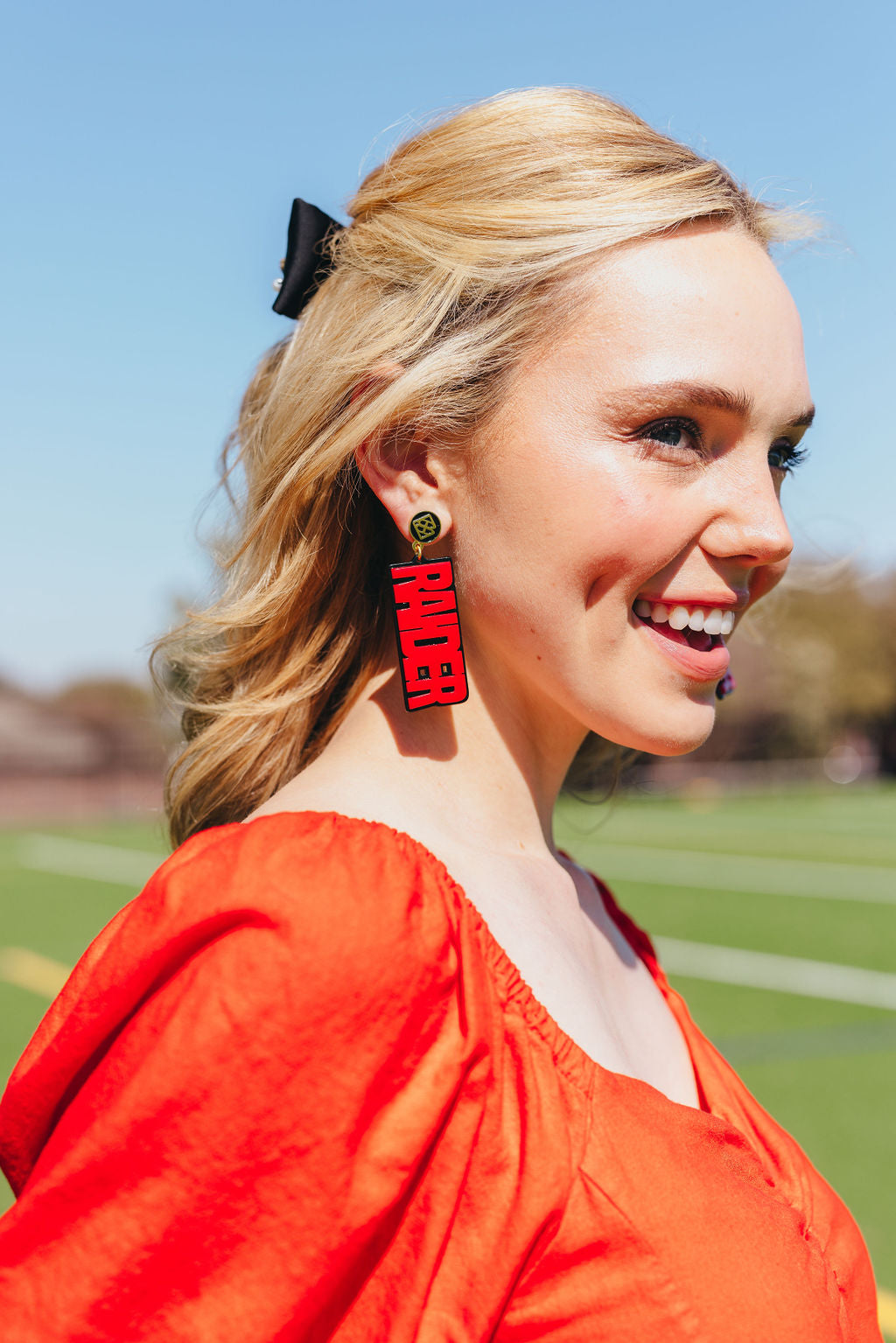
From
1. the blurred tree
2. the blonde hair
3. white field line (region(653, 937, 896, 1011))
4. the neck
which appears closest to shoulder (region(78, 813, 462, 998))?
the neck

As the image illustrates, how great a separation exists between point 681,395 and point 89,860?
17.2 m

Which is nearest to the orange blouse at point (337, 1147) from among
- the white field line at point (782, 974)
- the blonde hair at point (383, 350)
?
the blonde hair at point (383, 350)

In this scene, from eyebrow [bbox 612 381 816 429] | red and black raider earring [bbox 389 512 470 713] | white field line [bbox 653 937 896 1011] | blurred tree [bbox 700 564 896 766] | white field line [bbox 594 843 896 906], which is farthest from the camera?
blurred tree [bbox 700 564 896 766]

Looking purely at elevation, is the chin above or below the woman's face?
below

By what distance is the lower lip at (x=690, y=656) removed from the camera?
136 centimetres

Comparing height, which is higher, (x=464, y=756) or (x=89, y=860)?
(x=464, y=756)

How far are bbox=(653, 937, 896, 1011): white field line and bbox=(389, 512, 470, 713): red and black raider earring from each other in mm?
7161

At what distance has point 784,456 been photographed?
1.50 metres

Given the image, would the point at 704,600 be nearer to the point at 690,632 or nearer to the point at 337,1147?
the point at 690,632

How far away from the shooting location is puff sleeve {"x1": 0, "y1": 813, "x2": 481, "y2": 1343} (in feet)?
3.18

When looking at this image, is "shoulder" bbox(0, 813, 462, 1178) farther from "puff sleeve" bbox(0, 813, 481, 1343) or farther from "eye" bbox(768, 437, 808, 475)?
"eye" bbox(768, 437, 808, 475)

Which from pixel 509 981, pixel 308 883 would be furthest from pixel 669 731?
pixel 308 883

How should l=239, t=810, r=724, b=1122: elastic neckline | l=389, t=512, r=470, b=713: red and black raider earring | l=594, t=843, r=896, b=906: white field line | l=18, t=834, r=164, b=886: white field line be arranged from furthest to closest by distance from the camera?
1. l=18, t=834, r=164, b=886: white field line
2. l=594, t=843, r=896, b=906: white field line
3. l=389, t=512, r=470, b=713: red and black raider earring
4. l=239, t=810, r=724, b=1122: elastic neckline

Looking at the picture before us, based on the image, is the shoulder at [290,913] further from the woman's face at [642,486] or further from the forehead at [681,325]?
the forehead at [681,325]
